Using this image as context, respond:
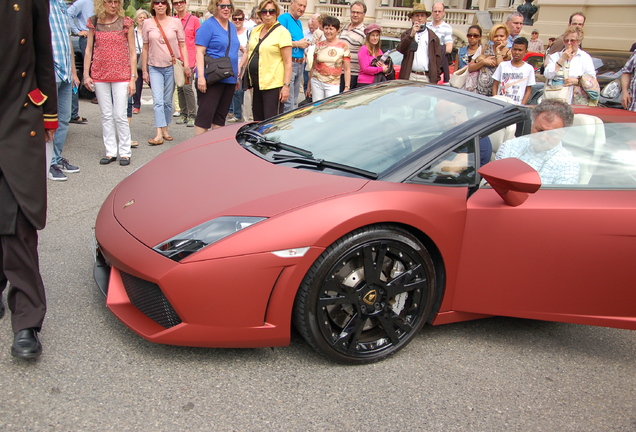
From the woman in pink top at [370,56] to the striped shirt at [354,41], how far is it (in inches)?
7.6

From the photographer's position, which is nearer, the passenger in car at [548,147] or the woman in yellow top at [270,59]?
the passenger in car at [548,147]

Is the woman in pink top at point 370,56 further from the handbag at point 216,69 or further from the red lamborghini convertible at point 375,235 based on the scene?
the red lamborghini convertible at point 375,235

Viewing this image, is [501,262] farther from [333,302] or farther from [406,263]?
[333,302]

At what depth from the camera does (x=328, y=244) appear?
2631mm

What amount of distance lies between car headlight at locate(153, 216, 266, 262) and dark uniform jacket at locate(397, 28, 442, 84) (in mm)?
5590

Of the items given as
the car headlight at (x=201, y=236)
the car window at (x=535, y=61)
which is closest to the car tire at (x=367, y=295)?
→ the car headlight at (x=201, y=236)

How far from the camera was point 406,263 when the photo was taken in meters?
2.87

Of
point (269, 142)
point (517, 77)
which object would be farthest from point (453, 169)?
point (517, 77)

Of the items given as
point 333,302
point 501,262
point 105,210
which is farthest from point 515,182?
point 105,210

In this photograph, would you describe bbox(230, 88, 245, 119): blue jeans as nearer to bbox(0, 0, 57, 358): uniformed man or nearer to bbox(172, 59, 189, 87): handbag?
bbox(172, 59, 189, 87): handbag

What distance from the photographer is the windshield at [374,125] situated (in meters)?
3.12

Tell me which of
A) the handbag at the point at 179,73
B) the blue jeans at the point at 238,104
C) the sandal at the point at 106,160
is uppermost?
the handbag at the point at 179,73

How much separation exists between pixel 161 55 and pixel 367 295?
525 centimetres

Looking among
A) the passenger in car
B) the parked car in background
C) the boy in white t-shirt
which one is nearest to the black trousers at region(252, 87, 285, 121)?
the boy in white t-shirt
